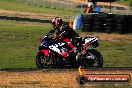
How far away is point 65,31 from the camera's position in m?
16.3

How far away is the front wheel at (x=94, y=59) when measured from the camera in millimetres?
16516

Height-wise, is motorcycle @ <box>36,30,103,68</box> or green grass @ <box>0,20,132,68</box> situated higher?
motorcycle @ <box>36,30,103,68</box>

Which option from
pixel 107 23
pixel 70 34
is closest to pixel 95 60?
pixel 70 34

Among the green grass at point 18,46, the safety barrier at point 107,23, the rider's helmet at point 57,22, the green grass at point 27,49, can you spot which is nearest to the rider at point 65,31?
the rider's helmet at point 57,22

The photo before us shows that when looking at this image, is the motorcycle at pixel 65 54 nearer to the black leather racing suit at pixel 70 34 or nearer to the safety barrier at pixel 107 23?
the black leather racing suit at pixel 70 34

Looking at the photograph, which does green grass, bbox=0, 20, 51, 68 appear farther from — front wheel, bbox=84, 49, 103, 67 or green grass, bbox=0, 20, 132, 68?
front wheel, bbox=84, 49, 103, 67

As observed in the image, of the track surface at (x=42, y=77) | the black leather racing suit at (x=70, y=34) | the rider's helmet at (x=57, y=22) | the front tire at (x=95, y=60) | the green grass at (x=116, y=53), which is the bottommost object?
the green grass at (x=116, y=53)

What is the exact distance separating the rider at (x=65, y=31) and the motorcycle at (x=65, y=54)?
11 cm

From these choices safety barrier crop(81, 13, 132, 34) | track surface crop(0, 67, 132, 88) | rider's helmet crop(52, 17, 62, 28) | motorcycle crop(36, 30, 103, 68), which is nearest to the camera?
track surface crop(0, 67, 132, 88)

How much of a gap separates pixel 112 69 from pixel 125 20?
13647 mm

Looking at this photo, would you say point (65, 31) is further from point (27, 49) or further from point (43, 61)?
point (27, 49)

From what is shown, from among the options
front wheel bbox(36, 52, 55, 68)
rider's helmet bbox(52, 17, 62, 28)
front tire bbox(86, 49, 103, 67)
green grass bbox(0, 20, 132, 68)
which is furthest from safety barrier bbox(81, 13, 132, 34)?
rider's helmet bbox(52, 17, 62, 28)

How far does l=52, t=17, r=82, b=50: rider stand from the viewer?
53.5ft

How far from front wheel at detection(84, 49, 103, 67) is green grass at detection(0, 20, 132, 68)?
6.08 ft
